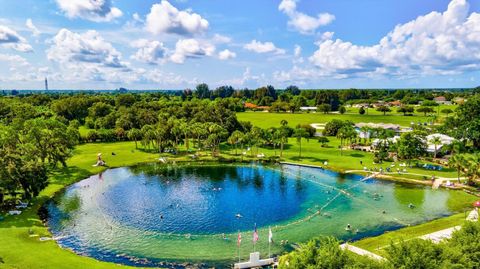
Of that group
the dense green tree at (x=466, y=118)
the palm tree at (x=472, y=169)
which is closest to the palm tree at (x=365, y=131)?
the dense green tree at (x=466, y=118)

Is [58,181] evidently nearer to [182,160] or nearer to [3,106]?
[182,160]

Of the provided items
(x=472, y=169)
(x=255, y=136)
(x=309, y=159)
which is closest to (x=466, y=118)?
(x=472, y=169)

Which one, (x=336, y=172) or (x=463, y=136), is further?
(x=463, y=136)

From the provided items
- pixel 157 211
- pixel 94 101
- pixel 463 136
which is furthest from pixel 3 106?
pixel 463 136

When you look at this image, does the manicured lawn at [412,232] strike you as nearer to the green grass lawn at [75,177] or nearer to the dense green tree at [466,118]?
the green grass lawn at [75,177]

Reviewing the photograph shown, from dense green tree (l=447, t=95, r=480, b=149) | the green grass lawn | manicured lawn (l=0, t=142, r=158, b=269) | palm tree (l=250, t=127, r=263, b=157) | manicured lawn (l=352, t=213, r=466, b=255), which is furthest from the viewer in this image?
dense green tree (l=447, t=95, r=480, b=149)

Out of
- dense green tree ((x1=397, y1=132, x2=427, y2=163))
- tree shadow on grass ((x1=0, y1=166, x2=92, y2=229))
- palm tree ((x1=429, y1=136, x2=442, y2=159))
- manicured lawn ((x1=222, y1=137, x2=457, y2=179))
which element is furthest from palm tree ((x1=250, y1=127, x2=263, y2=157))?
palm tree ((x1=429, y1=136, x2=442, y2=159))

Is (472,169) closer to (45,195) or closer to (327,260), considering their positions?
(327,260)

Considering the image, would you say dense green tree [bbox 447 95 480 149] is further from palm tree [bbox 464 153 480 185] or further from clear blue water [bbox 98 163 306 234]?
clear blue water [bbox 98 163 306 234]
